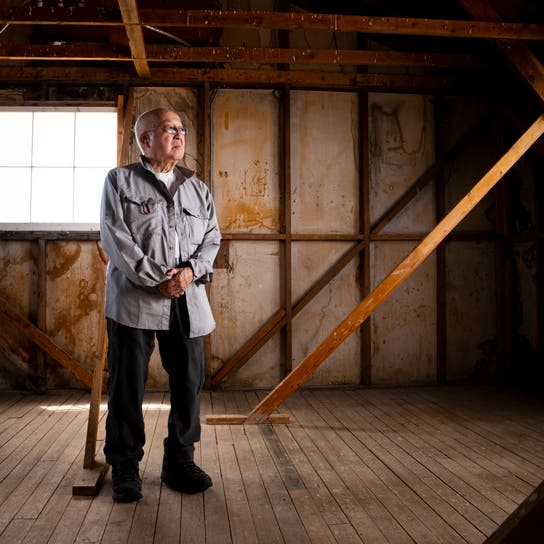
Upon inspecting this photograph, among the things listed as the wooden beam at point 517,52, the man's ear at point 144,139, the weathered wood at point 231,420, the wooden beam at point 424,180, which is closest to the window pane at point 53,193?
the weathered wood at point 231,420

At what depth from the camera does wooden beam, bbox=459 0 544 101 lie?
3.63m

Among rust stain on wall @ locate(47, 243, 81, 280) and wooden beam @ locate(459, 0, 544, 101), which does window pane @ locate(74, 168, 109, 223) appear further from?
wooden beam @ locate(459, 0, 544, 101)

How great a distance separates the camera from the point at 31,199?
4.79 metres

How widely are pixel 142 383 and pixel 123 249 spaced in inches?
23.5

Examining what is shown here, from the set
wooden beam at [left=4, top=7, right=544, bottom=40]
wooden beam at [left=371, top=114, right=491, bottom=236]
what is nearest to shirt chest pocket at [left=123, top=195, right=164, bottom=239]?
wooden beam at [left=4, top=7, right=544, bottom=40]

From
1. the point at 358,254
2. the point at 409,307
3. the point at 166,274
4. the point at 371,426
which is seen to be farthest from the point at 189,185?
the point at 409,307

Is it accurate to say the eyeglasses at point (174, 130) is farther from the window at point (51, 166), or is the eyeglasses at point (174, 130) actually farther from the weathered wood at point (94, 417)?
the window at point (51, 166)

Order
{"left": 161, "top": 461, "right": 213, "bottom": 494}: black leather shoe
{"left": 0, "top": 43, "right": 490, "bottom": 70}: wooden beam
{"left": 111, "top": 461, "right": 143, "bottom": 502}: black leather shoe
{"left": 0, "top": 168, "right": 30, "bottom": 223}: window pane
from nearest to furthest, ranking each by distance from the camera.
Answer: {"left": 111, "top": 461, "right": 143, "bottom": 502}: black leather shoe → {"left": 161, "top": 461, "right": 213, "bottom": 494}: black leather shoe → {"left": 0, "top": 43, "right": 490, "bottom": 70}: wooden beam → {"left": 0, "top": 168, "right": 30, "bottom": 223}: window pane

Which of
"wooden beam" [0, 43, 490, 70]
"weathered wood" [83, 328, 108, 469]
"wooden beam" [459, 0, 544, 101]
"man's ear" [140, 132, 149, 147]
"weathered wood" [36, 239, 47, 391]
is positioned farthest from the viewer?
"weathered wood" [36, 239, 47, 391]

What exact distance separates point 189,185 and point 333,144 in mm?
2703

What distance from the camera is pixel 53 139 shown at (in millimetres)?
4832

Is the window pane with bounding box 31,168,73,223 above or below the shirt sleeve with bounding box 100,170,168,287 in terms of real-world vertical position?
above

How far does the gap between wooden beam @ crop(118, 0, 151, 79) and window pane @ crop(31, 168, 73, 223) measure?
116 centimetres

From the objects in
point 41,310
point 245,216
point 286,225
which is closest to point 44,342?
point 41,310
